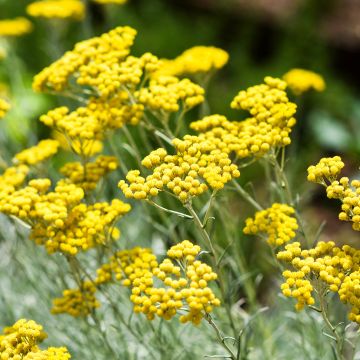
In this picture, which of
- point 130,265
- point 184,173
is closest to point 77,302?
point 130,265

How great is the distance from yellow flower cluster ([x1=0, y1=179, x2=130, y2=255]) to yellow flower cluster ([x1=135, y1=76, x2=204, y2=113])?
24 centimetres

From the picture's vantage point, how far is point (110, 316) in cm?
214

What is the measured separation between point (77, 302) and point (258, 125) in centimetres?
55

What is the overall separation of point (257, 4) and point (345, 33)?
0.69m

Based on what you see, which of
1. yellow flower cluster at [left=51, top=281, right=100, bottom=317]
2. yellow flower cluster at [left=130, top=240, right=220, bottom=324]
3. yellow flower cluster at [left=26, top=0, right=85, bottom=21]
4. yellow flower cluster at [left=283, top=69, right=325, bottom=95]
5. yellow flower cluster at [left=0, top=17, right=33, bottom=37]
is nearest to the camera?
yellow flower cluster at [left=130, top=240, right=220, bottom=324]

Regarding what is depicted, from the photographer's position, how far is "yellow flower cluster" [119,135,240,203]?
3.77ft

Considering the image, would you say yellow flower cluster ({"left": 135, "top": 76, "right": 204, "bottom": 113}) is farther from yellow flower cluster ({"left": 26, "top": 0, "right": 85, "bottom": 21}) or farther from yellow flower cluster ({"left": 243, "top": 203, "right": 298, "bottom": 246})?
yellow flower cluster ({"left": 26, "top": 0, "right": 85, "bottom": 21})

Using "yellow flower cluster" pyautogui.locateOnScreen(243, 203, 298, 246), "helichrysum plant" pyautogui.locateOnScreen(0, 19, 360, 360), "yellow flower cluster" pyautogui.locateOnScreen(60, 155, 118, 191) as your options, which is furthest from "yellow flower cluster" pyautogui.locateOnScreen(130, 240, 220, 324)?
"yellow flower cluster" pyautogui.locateOnScreen(60, 155, 118, 191)

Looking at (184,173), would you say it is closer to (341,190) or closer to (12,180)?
(341,190)

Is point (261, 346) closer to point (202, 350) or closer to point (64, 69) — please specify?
point (202, 350)

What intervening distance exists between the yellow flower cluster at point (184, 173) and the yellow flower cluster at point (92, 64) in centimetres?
31

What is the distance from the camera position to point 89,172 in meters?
1.48

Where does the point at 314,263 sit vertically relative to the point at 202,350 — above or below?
above

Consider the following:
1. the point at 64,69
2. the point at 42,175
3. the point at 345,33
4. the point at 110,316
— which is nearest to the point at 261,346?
the point at 110,316
